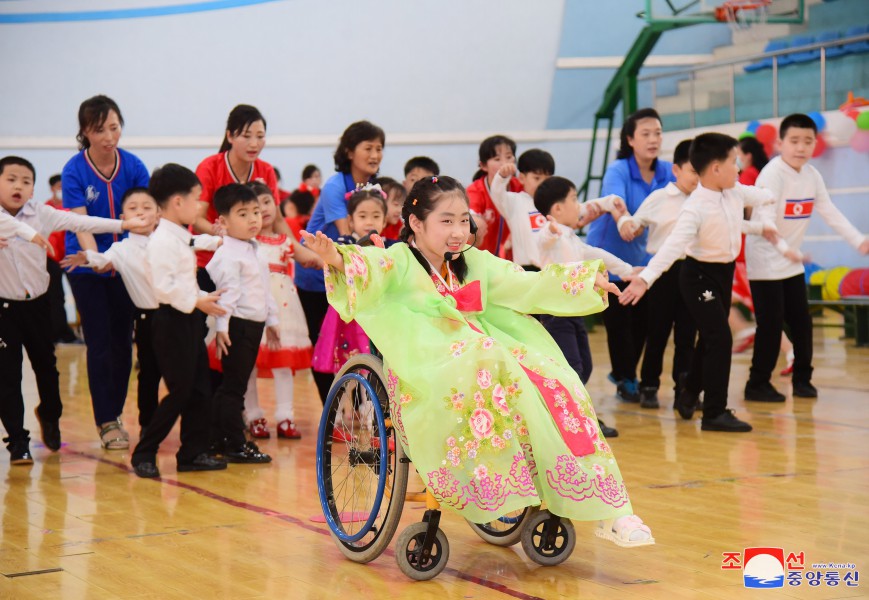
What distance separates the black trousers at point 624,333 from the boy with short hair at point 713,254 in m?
0.75

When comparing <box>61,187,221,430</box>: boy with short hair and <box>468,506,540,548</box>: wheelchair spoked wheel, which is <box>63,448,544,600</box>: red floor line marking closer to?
<box>468,506,540,548</box>: wheelchair spoked wheel

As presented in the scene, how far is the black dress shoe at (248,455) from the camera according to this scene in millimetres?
4703

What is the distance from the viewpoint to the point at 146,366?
16.4 ft

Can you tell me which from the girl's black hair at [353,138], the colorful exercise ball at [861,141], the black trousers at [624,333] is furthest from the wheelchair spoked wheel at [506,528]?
the colorful exercise ball at [861,141]

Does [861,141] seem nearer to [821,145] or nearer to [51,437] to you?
[821,145]

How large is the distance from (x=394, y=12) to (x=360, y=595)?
10.3 m

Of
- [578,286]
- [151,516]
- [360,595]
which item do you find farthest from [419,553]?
[151,516]

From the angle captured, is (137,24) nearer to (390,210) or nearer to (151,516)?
(390,210)

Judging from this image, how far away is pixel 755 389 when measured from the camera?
20.2 feet

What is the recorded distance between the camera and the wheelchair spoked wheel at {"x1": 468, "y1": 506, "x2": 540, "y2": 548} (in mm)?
3133

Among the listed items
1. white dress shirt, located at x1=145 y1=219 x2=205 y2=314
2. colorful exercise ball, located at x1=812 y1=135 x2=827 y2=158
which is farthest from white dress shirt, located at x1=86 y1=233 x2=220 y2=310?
colorful exercise ball, located at x1=812 y1=135 x2=827 y2=158

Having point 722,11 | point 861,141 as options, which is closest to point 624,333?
point 861,141

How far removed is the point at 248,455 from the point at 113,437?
0.79 metres

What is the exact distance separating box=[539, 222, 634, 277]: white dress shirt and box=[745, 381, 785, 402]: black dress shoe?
1506 millimetres
